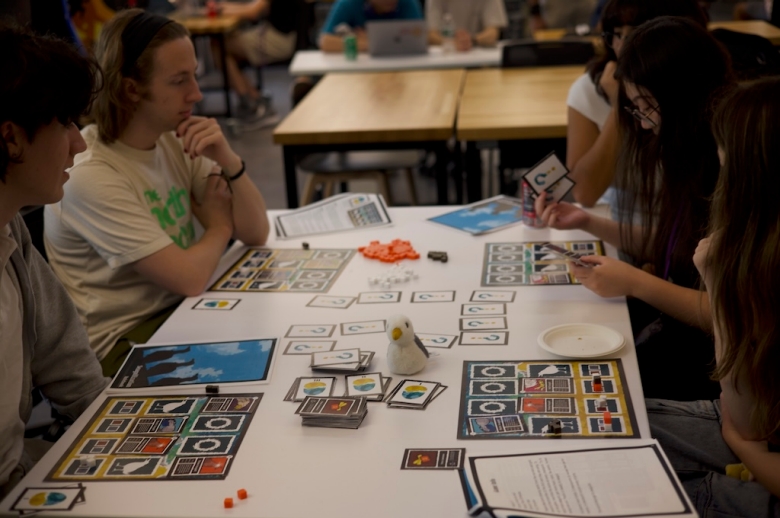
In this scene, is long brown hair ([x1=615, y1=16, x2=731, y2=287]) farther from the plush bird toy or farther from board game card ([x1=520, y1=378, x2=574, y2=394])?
the plush bird toy

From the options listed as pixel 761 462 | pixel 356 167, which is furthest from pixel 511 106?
pixel 761 462

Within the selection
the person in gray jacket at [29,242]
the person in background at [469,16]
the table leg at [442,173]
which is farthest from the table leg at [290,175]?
the person in background at [469,16]

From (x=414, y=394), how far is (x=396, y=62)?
3697 millimetres

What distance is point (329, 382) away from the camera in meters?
1.54

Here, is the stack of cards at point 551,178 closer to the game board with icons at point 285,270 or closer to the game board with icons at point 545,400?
the game board with icons at point 285,270

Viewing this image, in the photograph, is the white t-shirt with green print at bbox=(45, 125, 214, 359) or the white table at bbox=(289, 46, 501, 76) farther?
the white table at bbox=(289, 46, 501, 76)

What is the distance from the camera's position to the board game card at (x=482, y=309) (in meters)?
1.79

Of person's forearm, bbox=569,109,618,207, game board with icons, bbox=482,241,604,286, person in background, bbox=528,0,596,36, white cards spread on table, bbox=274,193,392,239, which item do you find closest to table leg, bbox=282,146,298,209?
white cards spread on table, bbox=274,193,392,239

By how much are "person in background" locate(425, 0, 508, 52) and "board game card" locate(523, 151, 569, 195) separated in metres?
3.38

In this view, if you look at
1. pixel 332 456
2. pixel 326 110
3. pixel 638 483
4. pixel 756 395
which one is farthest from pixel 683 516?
A: pixel 326 110

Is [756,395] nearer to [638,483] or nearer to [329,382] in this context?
[638,483]

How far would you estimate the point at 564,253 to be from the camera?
193 centimetres

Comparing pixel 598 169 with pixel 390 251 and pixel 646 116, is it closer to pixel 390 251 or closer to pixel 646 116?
pixel 646 116

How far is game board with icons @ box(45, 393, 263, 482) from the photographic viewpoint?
130 cm
